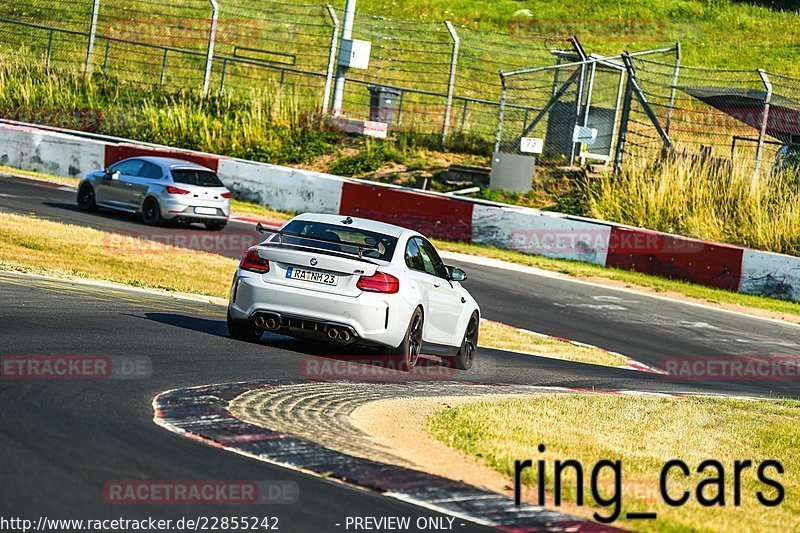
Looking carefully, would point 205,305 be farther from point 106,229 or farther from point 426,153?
point 426,153

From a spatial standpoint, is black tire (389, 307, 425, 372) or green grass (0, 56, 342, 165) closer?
black tire (389, 307, 425, 372)

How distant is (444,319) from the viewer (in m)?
12.9

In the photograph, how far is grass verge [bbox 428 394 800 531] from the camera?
701cm

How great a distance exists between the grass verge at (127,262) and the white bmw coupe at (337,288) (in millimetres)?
4294

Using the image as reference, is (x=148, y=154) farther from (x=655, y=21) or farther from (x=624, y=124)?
(x=655, y=21)

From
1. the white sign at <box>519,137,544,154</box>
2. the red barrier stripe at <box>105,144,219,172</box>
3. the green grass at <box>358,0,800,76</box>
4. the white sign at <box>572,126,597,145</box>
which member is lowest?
the red barrier stripe at <box>105,144,219,172</box>

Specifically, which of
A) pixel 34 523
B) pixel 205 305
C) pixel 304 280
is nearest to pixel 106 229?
pixel 205 305

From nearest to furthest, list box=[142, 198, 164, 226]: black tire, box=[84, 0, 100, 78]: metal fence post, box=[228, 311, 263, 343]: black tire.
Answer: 1. box=[228, 311, 263, 343]: black tire
2. box=[142, 198, 164, 226]: black tire
3. box=[84, 0, 100, 78]: metal fence post

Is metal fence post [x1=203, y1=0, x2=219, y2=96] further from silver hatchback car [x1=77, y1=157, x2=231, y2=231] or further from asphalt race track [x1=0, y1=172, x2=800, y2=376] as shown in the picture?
asphalt race track [x1=0, y1=172, x2=800, y2=376]

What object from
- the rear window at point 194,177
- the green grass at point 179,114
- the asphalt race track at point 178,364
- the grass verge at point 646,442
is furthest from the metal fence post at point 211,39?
the grass verge at point 646,442

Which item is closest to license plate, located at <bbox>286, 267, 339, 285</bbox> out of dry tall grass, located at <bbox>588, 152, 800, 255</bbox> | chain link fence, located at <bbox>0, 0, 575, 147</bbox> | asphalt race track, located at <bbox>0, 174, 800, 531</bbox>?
asphalt race track, located at <bbox>0, 174, 800, 531</bbox>

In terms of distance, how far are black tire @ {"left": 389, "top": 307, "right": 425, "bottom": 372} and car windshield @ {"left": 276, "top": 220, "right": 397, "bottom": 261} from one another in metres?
0.68

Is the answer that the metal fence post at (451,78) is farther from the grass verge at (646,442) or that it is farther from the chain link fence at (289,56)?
the grass verge at (646,442)

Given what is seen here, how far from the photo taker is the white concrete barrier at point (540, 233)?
24.5 m
